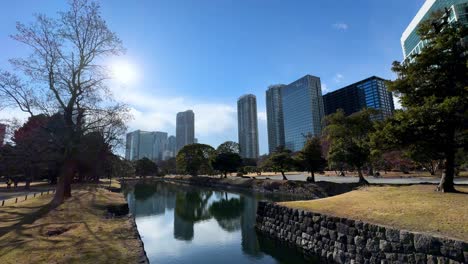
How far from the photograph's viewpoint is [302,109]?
93.9m

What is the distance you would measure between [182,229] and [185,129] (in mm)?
108784

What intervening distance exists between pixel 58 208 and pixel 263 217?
35.9 ft

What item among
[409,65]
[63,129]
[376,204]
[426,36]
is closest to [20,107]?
[63,129]

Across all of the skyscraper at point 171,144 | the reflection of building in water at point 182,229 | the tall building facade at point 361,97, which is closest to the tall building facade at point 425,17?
the tall building facade at point 361,97

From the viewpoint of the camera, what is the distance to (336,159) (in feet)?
70.0

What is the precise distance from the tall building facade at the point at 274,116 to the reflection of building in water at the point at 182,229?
315ft

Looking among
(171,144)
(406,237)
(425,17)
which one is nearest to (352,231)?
(406,237)

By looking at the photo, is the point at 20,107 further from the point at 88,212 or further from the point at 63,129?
the point at 88,212

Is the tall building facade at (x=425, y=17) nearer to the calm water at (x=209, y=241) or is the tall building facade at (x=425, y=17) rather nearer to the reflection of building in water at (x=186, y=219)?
the calm water at (x=209, y=241)

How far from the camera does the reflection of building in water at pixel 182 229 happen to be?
13.5 m

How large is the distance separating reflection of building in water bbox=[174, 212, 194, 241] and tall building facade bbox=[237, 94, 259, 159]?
95510mm

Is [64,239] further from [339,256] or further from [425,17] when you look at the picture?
[425,17]

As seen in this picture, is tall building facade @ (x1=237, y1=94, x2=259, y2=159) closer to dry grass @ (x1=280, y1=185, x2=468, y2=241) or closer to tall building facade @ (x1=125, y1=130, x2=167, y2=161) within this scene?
tall building facade @ (x1=125, y1=130, x2=167, y2=161)

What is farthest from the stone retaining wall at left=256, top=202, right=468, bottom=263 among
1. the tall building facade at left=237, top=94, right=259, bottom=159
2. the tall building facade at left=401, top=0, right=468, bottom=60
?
the tall building facade at left=237, top=94, right=259, bottom=159
